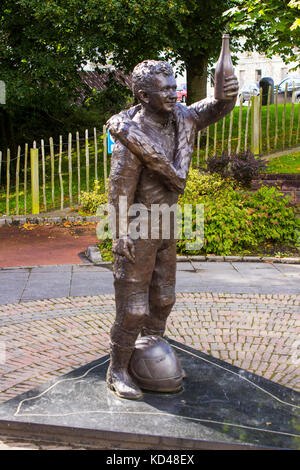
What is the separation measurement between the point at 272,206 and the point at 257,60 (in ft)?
132

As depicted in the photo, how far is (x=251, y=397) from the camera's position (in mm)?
4172

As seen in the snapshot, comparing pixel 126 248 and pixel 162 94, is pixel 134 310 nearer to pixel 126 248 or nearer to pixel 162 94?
pixel 126 248

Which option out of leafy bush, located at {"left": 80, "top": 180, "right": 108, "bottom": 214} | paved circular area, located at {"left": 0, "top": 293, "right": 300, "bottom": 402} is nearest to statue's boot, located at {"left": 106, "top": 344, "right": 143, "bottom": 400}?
paved circular area, located at {"left": 0, "top": 293, "right": 300, "bottom": 402}

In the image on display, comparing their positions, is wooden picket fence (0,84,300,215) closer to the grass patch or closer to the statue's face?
the grass patch

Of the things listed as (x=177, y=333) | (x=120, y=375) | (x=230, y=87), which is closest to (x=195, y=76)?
(x=177, y=333)

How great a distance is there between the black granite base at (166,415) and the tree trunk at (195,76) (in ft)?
48.6

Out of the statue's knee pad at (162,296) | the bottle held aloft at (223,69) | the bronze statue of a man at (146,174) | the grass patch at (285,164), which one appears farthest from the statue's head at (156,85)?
the grass patch at (285,164)

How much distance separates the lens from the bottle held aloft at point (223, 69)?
13.0ft

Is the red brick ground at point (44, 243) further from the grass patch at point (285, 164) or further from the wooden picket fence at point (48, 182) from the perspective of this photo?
the grass patch at point (285, 164)

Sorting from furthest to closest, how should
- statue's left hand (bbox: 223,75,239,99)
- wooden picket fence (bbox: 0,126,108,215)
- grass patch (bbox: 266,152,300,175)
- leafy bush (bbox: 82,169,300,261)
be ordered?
grass patch (bbox: 266,152,300,175) < wooden picket fence (bbox: 0,126,108,215) < leafy bush (bbox: 82,169,300,261) < statue's left hand (bbox: 223,75,239,99)

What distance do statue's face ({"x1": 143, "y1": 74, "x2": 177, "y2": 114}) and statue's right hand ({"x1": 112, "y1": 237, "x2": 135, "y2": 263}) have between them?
97cm

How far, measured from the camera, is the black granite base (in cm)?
365

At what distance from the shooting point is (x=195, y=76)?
18.2 m

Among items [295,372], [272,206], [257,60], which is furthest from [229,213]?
[257,60]
